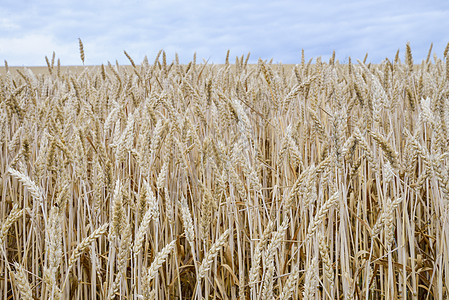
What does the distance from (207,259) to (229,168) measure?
236 mm

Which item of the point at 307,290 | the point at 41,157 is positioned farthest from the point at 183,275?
the point at 307,290

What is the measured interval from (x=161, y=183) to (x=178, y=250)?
0.51 metres

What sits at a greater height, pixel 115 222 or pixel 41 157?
pixel 41 157

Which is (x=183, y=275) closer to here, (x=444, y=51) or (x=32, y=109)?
(x=32, y=109)

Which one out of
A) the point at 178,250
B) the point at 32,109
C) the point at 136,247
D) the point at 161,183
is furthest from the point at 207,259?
the point at 32,109

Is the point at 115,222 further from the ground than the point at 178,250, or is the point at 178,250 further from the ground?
the point at 115,222

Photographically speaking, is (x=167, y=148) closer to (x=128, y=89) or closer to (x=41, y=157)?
(x=41, y=157)

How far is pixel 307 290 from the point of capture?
0.76 m

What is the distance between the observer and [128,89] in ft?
7.43

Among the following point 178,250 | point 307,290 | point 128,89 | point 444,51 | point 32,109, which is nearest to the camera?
point 307,290

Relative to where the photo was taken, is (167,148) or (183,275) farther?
(183,275)

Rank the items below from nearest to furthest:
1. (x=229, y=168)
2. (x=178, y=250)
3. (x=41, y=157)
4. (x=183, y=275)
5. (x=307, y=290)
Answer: (x=307, y=290)
(x=229, y=168)
(x=41, y=157)
(x=178, y=250)
(x=183, y=275)

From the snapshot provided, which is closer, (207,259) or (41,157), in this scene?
(207,259)

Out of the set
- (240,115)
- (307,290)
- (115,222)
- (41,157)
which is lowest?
(307,290)
